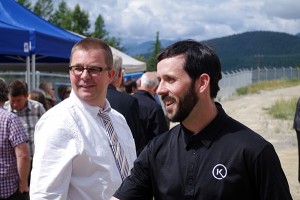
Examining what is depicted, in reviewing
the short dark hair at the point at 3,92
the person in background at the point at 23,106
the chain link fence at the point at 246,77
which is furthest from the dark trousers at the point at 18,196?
the chain link fence at the point at 246,77

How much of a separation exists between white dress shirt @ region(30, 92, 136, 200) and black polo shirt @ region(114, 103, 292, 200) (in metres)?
0.40

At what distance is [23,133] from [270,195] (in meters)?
2.60

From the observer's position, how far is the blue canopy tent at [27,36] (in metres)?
5.73

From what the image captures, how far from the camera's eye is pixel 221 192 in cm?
183

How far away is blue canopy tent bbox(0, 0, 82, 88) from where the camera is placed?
18.8 ft

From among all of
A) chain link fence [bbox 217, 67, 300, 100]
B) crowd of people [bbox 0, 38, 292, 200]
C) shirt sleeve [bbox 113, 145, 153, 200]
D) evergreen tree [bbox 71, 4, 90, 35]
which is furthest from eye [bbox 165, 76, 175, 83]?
evergreen tree [bbox 71, 4, 90, 35]

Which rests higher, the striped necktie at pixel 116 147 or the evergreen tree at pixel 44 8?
the evergreen tree at pixel 44 8

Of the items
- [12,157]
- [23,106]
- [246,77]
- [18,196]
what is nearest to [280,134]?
[23,106]

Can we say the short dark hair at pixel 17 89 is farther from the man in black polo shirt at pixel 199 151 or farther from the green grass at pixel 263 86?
the green grass at pixel 263 86

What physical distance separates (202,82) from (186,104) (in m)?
0.11

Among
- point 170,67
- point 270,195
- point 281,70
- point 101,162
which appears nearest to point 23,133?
point 101,162

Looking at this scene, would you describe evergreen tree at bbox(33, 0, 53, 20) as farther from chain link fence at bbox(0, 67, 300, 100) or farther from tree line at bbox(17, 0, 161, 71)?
chain link fence at bbox(0, 67, 300, 100)

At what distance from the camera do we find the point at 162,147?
2057mm

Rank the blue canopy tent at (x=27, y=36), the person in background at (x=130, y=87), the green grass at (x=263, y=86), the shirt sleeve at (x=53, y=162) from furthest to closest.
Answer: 1. the green grass at (x=263, y=86)
2. the person in background at (x=130, y=87)
3. the blue canopy tent at (x=27, y=36)
4. the shirt sleeve at (x=53, y=162)
